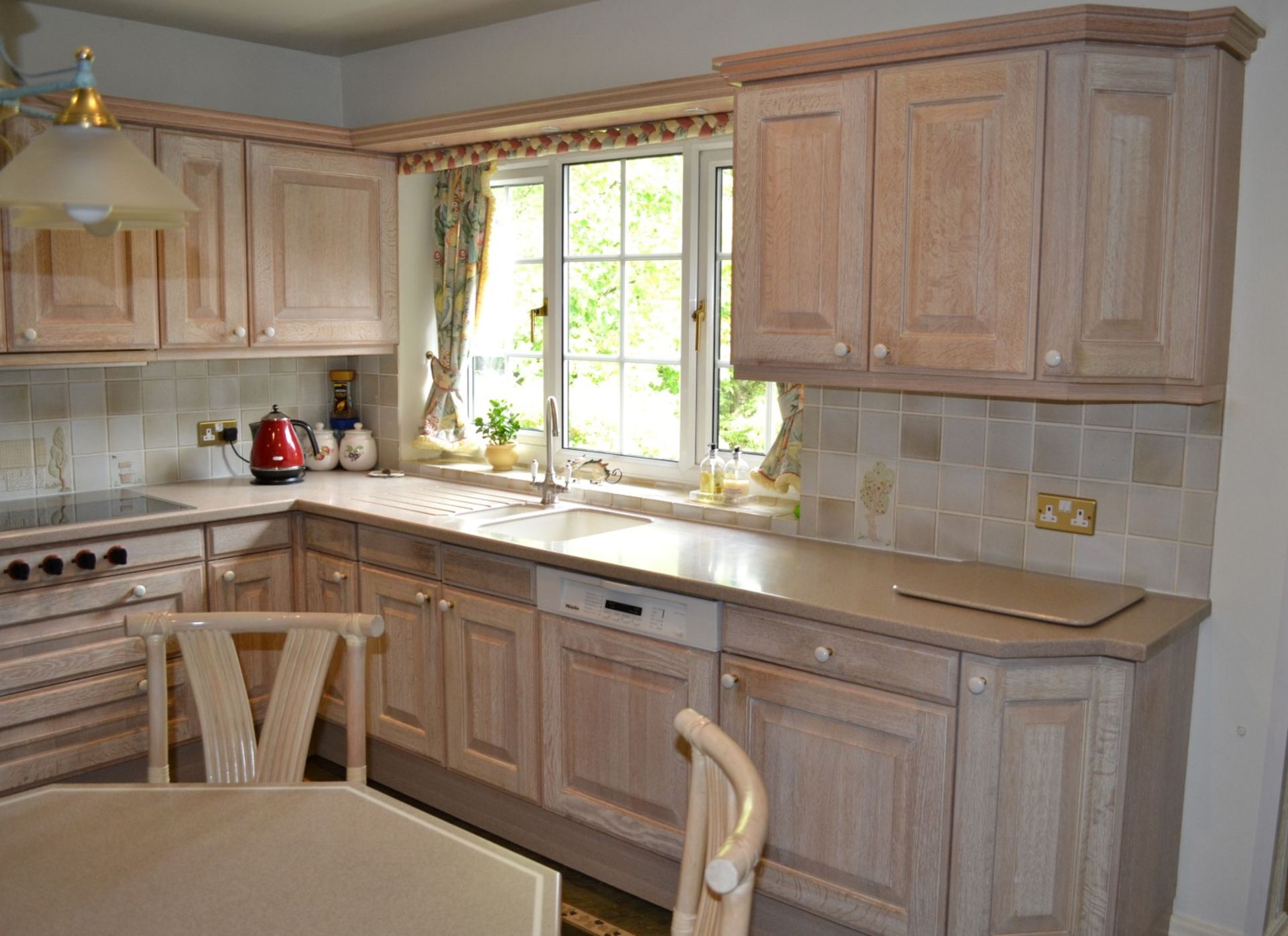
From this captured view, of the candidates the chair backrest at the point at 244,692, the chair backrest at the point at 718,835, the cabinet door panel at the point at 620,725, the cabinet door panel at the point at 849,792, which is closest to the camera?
the chair backrest at the point at 718,835

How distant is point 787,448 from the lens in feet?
10.6

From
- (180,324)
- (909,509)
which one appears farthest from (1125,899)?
(180,324)

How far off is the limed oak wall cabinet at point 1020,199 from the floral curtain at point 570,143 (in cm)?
55

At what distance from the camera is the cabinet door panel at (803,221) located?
2.58m

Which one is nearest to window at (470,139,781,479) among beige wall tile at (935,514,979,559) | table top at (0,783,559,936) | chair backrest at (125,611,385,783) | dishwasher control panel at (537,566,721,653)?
beige wall tile at (935,514,979,559)

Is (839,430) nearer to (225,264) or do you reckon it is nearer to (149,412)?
(225,264)

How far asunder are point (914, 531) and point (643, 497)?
0.88m

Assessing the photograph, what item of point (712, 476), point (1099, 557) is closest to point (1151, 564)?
point (1099, 557)

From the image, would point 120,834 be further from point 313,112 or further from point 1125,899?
point 313,112

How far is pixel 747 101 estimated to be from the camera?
274cm

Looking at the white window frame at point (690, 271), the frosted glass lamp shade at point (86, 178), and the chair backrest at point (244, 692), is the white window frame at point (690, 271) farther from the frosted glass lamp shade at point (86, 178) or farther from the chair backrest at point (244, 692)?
the frosted glass lamp shade at point (86, 178)

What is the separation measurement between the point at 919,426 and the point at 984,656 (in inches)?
32.2

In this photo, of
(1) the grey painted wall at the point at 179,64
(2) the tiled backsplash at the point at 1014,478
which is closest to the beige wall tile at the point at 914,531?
(2) the tiled backsplash at the point at 1014,478

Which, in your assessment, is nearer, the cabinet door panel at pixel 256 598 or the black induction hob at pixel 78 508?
the black induction hob at pixel 78 508
